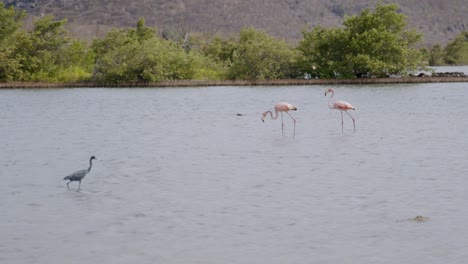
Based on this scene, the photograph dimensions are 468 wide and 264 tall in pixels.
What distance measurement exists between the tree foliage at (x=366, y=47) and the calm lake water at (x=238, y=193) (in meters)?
26.9

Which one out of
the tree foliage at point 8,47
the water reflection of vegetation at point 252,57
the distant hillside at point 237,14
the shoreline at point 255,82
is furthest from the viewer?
the distant hillside at point 237,14

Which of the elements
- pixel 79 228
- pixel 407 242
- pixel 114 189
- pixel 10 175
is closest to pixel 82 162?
pixel 10 175

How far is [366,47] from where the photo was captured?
169 ft

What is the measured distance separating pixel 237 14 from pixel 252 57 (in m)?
88.8

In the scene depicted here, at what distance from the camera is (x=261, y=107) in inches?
1228

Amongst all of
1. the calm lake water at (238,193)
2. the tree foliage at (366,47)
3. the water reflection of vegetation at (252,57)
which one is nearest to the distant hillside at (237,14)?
the water reflection of vegetation at (252,57)

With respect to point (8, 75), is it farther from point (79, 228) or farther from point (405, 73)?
point (79, 228)

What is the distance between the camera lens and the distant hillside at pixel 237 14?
13512 cm

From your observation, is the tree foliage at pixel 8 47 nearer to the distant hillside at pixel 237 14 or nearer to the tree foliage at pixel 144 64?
the tree foliage at pixel 144 64

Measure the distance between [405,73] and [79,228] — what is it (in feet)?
148

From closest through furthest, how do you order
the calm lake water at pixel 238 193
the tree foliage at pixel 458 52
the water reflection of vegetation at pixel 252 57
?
the calm lake water at pixel 238 193, the water reflection of vegetation at pixel 252 57, the tree foliage at pixel 458 52

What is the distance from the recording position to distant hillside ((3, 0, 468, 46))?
13512 centimetres

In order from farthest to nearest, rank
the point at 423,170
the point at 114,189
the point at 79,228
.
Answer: the point at 423,170 < the point at 114,189 < the point at 79,228

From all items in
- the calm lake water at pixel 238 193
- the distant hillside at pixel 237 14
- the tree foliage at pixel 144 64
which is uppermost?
the distant hillside at pixel 237 14
